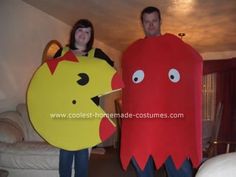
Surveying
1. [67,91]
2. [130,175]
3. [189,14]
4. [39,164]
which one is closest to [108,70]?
[67,91]

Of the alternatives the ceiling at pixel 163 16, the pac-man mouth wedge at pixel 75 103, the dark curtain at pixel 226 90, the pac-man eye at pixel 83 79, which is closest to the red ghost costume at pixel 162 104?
the pac-man mouth wedge at pixel 75 103

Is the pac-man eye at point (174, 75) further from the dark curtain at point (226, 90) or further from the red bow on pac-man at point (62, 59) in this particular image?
the dark curtain at point (226, 90)

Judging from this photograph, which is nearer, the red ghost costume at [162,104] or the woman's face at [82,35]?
the red ghost costume at [162,104]

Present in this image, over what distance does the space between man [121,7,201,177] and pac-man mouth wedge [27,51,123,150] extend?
0.18 metres

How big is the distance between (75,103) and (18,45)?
1829mm

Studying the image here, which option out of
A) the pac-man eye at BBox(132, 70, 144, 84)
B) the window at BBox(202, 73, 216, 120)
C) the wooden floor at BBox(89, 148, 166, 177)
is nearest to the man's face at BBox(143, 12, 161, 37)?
the pac-man eye at BBox(132, 70, 144, 84)

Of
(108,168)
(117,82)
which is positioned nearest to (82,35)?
(117,82)

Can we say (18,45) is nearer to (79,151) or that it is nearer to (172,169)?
(79,151)

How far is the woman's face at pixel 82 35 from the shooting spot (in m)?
1.83

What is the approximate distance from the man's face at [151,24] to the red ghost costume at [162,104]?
51 millimetres

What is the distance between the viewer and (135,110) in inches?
66.4

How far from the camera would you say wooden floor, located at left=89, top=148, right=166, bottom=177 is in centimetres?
311

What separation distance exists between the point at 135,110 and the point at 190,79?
0.36 metres

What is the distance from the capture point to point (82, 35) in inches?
72.1
